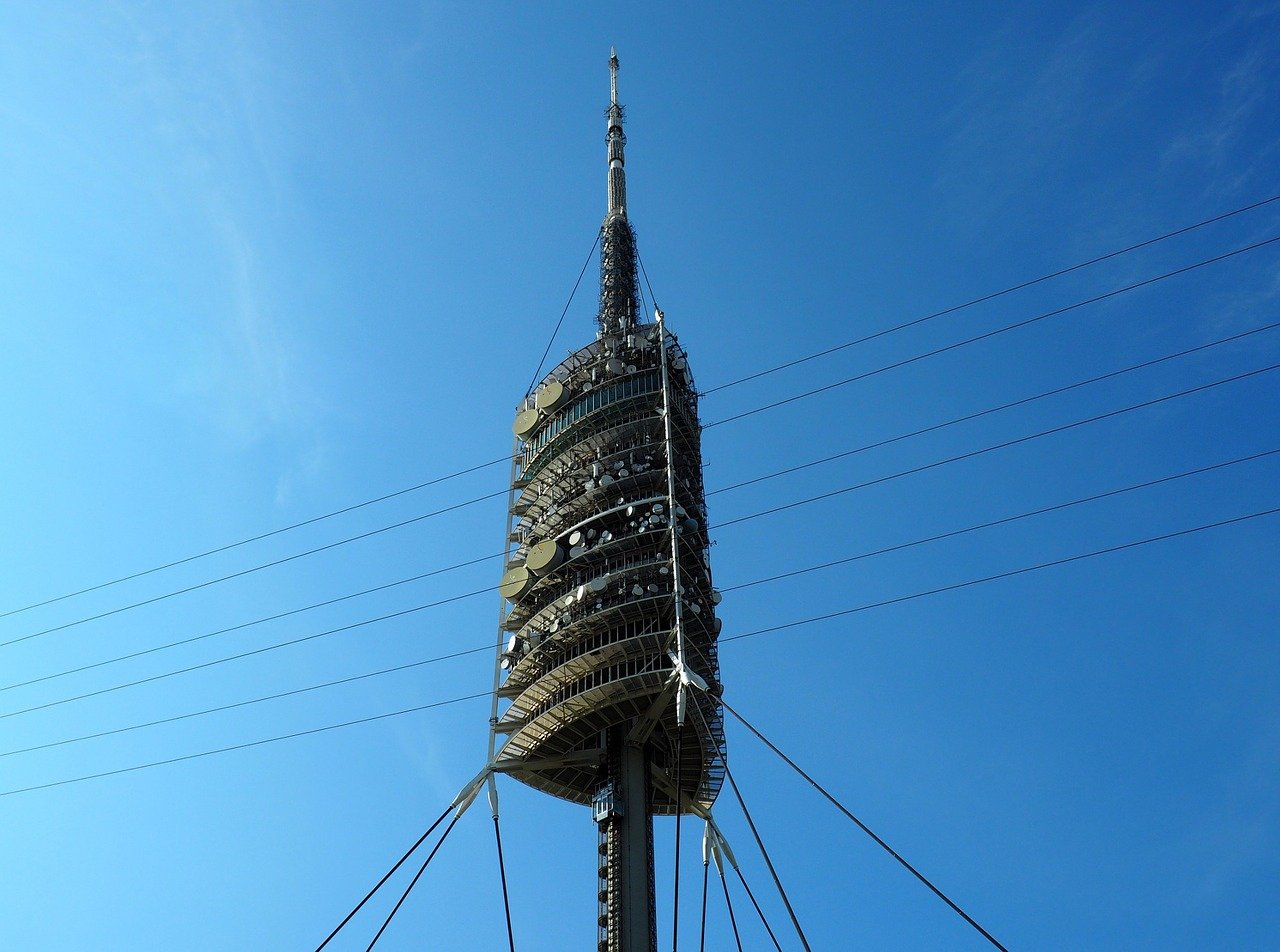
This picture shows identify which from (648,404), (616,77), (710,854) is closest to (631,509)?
(648,404)

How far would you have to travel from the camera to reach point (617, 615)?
66.2 meters

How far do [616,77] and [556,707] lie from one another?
58872 millimetres

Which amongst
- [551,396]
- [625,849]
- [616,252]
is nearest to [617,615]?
[625,849]

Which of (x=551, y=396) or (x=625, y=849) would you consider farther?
(x=551, y=396)

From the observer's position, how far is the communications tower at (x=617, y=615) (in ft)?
210

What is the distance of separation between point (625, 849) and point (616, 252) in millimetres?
43569

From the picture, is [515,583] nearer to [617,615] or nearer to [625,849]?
[617,615]

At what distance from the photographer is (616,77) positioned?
103938mm

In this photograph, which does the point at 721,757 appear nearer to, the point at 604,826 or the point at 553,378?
the point at 604,826

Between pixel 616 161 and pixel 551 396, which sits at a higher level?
pixel 616 161

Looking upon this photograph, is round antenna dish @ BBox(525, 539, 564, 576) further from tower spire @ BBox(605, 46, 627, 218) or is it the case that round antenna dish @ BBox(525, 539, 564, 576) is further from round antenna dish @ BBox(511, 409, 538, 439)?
tower spire @ BBox(605, 46, 627, 218)

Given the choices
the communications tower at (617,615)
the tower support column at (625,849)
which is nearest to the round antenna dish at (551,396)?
the communications tower at (617,615)

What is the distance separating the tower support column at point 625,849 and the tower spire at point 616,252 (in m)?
28.6

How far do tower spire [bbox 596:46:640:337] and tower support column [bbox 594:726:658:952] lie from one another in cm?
2864
